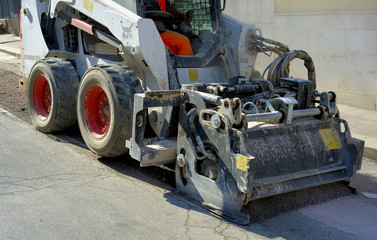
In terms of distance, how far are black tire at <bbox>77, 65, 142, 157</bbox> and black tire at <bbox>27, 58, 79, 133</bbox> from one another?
1.87 ft

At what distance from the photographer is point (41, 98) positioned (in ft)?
23.9

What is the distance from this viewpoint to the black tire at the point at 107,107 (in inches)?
214

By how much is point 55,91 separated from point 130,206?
8.33ft

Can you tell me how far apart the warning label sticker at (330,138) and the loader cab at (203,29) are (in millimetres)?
1893

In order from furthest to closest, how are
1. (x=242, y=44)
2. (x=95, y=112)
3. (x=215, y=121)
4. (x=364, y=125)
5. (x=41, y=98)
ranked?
(x=364, y=125), (x=41, y=98), (x=242, y=44), (x=95, y=112), (x=215, y=121)

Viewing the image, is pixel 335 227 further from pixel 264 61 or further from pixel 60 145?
pixel 264 61

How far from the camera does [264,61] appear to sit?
10805mm

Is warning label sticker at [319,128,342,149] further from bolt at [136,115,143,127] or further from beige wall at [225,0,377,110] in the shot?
beige wall at [225,0,377,110]

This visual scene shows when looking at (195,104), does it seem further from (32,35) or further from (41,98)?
(32,35)

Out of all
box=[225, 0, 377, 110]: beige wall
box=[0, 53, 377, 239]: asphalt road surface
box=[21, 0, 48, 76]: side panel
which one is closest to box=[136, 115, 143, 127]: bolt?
box=[0, 53, 377, 239]: asphalt road surface

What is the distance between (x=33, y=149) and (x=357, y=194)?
12.8ft

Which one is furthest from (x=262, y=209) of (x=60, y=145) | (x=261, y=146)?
(x=60, y=145)

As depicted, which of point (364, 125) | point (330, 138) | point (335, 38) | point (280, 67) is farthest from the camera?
point (335, 38)

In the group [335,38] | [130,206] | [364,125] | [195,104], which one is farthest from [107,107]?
[335,38]
